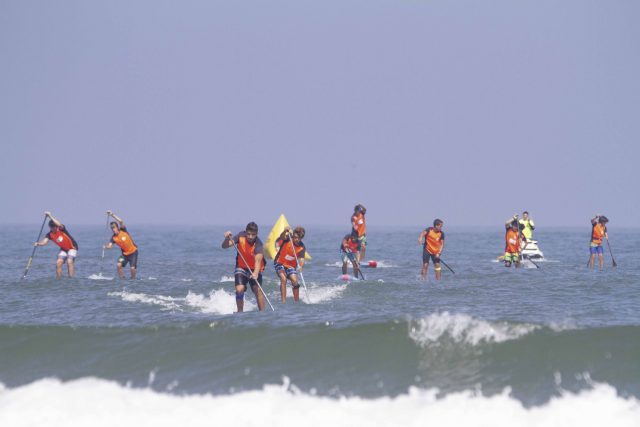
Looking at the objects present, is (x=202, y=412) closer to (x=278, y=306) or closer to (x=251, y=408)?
(x=251, y=408)

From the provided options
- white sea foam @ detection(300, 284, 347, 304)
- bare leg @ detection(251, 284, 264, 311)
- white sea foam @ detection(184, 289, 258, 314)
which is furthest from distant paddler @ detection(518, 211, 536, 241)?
bare leg @ detection(251, 284, 264, 311)

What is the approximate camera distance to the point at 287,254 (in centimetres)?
1683

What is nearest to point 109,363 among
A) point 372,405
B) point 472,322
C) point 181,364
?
point 181,364

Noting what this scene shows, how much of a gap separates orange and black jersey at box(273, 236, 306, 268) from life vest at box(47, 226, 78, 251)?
8393 millimetres

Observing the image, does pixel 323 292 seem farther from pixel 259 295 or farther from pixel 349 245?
pixel 259 295

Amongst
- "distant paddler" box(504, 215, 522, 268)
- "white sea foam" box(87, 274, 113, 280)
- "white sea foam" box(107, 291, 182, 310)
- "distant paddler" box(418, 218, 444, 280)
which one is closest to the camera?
"white sea foam" box(107, 291, 182, 310)

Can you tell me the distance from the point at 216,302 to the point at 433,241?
6437 millimetres

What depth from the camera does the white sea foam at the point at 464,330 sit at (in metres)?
13.4

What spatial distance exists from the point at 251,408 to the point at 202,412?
600 mm

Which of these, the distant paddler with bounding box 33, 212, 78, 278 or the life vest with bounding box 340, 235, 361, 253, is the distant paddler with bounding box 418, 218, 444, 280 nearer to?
the life vest with bounding box 340, 235, 361, 253

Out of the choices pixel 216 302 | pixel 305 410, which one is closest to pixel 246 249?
pixel 216 302

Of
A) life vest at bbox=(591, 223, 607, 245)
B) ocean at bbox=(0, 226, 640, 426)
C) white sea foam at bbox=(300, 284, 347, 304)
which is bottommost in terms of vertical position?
ocean at bbox=(0, 226, 640, 426)

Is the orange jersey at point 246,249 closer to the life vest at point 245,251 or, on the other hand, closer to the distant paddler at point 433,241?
the life vest at point 245,251

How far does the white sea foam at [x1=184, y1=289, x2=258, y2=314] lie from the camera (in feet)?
58.4
